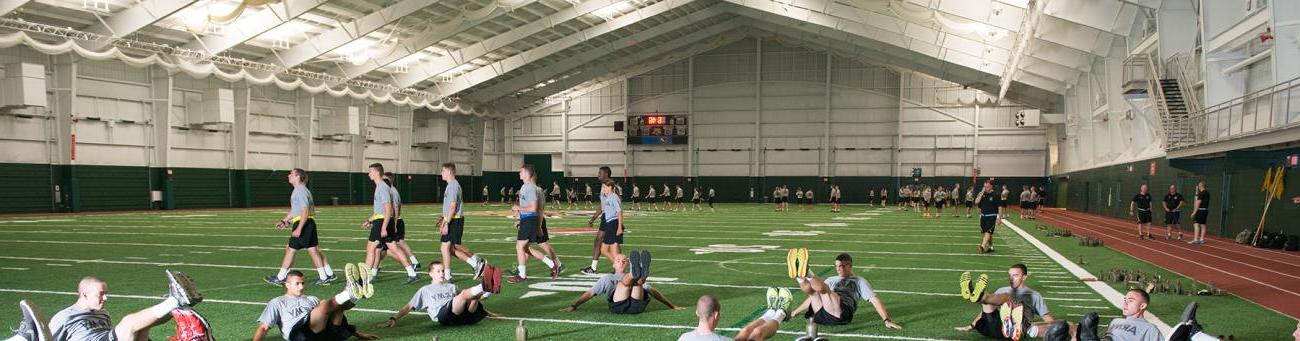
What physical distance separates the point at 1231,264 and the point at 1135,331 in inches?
429

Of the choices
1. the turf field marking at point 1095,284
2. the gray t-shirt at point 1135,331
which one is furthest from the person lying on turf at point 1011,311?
the turf field marking at point 1095,284

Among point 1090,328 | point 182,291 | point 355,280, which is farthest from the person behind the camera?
point 355,280

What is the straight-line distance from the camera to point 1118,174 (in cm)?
3188

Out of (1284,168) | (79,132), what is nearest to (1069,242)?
(1284,168)

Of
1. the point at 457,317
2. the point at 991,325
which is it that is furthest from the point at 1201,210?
the point at 457,317

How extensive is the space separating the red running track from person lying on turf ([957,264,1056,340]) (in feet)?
12.2

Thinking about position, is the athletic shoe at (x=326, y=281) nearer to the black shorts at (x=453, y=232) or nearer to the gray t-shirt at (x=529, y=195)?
the black shorts at (x=453, y=232)

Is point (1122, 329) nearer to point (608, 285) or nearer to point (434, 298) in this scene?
point (608, 285)

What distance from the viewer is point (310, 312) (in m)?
Result: 7.21

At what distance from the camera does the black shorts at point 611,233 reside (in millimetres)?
12633

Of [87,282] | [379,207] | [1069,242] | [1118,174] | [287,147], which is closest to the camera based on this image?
[87,282]

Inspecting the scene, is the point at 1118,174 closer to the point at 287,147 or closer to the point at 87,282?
the point at 87,282

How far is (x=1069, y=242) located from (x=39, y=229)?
87.4ft

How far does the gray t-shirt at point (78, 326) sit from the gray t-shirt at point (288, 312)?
56.2 inches
